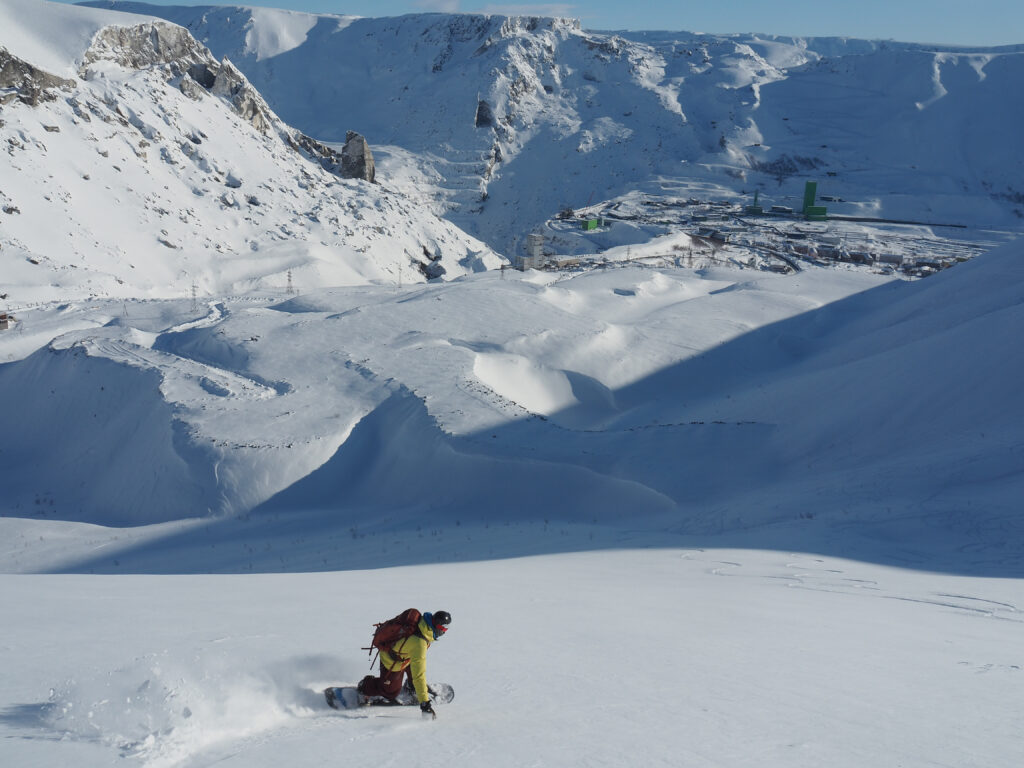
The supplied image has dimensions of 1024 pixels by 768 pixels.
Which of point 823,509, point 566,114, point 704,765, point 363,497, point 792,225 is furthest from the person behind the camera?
point 566,114

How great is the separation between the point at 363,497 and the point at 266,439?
9.12 ft

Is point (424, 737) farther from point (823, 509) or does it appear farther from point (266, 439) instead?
point (266, 439)

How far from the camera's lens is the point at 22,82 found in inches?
1736

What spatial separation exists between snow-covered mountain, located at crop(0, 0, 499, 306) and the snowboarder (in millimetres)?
35375

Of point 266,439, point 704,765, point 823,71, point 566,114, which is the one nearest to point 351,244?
point 266,439

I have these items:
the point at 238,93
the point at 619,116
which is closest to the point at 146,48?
the point at 238,93

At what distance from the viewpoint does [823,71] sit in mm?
119125

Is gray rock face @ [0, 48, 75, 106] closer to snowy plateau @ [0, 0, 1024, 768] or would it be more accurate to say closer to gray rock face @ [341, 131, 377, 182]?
snowy plateau @ [0, 0, 1024, 768]

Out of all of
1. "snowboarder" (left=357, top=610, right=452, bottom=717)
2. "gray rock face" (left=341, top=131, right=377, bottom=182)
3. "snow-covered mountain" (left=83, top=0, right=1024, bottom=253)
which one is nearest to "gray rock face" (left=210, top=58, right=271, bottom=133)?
"gray rock face" (left=341, top=131, right=377, bottom=182)

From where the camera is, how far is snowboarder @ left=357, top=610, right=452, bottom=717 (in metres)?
4.67

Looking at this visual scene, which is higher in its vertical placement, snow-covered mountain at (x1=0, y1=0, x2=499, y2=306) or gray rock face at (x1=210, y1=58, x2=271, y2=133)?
gray rock face at (x1=210, y1=58, x2=271, y2=133)

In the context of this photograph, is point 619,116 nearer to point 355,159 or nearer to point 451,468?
point 355,159

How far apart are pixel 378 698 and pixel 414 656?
39cm

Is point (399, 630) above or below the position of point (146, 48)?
below
